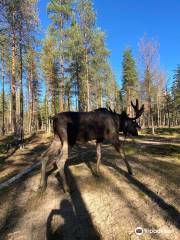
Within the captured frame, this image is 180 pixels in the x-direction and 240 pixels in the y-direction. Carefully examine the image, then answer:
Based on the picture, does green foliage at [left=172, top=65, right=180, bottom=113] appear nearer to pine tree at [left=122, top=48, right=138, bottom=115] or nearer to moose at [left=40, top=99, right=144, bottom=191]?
pine tree at [left=122, top=48, right=138, bottom=115]

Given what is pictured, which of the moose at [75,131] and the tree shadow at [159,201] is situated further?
the moose at [75,131]

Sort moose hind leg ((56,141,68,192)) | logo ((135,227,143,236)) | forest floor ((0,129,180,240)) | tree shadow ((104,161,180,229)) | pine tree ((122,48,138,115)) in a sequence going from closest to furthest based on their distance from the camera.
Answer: logo ((135,227,143,236)) < forest floor ((0,129,180,240)) < tree shadow ((104,161,180,229)) < moose hind leg ((56,141,68,192)) < pine tree ((122,48,138,115))

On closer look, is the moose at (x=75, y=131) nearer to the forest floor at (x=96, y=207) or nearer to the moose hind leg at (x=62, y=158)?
the moose hind leg at (x=62, y=158)

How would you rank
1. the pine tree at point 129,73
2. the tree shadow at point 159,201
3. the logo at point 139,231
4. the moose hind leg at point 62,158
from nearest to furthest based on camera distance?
the logo at point 139,231
the tree shadow at point 159,201
the moose hind leg at point 62,158
the pine tree at point 129,73

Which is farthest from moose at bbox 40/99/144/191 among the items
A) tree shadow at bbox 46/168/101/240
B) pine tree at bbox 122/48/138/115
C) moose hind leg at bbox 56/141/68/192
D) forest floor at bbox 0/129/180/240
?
pine tree at bbox 122/48/138/115

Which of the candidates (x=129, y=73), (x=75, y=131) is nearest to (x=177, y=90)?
(x=129, y=73)

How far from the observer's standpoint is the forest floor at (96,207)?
18.8 feet

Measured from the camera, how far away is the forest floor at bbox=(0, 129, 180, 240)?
18.8 ft

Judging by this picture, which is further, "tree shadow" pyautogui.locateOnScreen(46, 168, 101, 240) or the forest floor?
the forest floor

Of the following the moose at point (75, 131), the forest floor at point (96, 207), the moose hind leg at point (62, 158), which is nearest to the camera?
the forest floor at point (96, 207)

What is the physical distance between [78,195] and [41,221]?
1541 millimetres

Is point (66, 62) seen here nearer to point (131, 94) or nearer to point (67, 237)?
point (131, 94)

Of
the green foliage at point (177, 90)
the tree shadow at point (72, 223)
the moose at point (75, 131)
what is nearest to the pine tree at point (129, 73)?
the green foliage at point (177, 90)

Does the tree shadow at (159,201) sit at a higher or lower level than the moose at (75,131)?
lower
